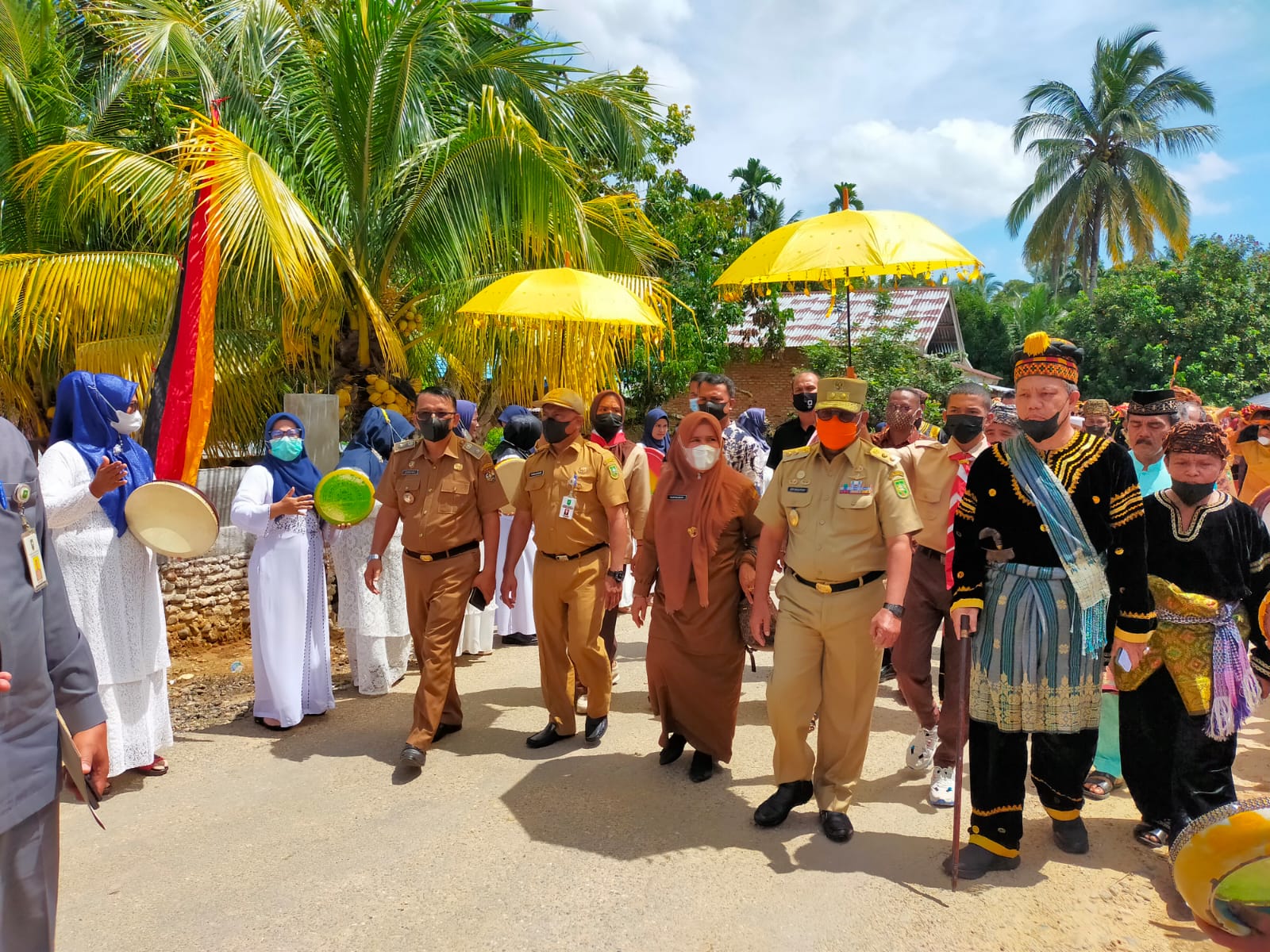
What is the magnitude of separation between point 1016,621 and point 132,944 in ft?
11.8

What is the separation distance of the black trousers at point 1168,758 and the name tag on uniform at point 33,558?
421 cm

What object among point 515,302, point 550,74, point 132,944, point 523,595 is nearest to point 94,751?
point 132,944

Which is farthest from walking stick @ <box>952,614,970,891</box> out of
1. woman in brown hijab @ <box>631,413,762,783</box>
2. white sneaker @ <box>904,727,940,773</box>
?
woman in brown hijab @ <box>631,413,762,783</box>

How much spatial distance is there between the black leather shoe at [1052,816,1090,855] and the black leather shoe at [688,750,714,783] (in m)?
1.68

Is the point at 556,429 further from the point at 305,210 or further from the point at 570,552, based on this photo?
the point at 305,210

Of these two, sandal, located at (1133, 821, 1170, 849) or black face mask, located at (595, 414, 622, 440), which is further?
black face mask, located at (595, 414, 622, 440)

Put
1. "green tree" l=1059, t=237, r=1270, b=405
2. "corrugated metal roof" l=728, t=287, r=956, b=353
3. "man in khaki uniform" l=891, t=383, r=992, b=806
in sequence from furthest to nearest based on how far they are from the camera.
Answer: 1. "corrugated metal roof" l=728, t=287, r=956, b=353
2. "green tree" l=1059, t=237, r=1270, b=405
3. "man in khaki uniform" l=891, t=383, r=992, b=806

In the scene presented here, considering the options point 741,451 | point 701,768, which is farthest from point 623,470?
point 701,768

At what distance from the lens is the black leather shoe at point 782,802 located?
4.04 m

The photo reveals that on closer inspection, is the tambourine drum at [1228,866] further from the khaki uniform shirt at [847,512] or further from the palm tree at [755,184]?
the palm tree at [755,184]

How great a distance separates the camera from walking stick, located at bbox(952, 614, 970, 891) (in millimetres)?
3457

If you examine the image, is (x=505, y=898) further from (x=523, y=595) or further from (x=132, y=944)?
(x=523, y=595)

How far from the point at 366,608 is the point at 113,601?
1781mm

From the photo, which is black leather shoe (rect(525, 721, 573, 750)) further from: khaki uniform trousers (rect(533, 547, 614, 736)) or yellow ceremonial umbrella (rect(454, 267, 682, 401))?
yellow ceremonial umbrella (rect(454, 267, 682, 401))
